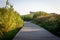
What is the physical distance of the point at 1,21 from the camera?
1597cm

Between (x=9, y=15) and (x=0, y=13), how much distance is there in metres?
1.18

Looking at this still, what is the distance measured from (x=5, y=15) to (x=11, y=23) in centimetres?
98

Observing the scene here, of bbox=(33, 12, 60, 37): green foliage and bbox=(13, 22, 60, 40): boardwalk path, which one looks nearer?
bbox=(13, 22, 60, 40): boardwalk path

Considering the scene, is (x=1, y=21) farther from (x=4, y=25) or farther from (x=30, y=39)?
(x=30, y=39)

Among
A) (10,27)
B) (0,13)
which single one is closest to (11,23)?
(10,27)

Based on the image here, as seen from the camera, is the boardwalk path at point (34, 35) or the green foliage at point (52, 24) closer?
the boardwalk path at point (34, 35)

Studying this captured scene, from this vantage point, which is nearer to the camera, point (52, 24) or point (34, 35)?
point (34, 35)

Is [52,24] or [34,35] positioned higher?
[34,35]

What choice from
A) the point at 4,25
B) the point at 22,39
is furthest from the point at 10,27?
the point at 22,39

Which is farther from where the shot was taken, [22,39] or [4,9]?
[4,9]

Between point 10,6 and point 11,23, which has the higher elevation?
point 10,6

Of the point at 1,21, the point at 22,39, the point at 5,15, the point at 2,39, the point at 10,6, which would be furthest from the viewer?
the point at 10,6

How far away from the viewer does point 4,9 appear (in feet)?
56.9

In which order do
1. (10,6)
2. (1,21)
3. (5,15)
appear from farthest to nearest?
(10,6)
(5,15)
(1,21)
